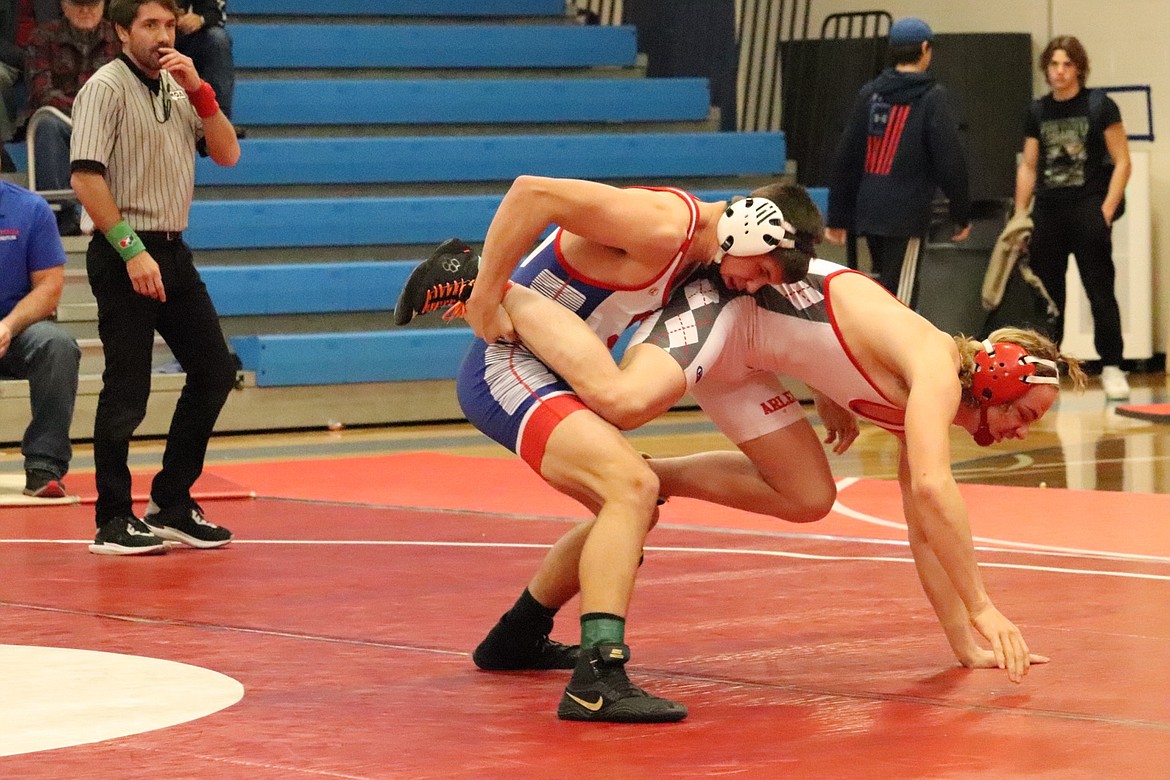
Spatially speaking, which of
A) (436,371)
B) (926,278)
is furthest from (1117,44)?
(436,371)

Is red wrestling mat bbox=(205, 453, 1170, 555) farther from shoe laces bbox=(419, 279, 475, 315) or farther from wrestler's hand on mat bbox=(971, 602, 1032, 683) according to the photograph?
shoe laces bbox=(419, 279, 475, 315)

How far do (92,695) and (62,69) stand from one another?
6.50 metres

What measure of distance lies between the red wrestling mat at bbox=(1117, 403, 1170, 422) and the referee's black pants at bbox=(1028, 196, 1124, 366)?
51 cm

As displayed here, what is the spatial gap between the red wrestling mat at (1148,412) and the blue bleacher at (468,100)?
358 centimetres

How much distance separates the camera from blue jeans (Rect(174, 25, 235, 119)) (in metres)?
9.18

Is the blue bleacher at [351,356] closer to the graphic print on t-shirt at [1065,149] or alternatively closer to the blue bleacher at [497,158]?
the blue bleacher at [497,158]

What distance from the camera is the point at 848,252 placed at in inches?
379

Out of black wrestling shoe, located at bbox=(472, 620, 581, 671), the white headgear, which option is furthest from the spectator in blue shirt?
the white headgear

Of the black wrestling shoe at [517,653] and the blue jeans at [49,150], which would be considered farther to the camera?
the blue jeans at [49,150]

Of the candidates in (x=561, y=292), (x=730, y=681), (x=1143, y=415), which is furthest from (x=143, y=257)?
(x=1143, y=415)

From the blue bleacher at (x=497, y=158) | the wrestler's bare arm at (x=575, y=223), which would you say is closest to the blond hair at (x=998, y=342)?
the wrestler's bare arm at (x=575, y=223)

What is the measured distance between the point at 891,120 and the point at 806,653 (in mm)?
5436

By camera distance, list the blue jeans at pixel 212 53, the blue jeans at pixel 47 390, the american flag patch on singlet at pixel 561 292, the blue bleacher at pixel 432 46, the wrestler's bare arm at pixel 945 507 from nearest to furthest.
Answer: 1. the wrestler's bare arm at pixel 945 507
2. the american flag patch on singlet at pixel 561 292
3. the blue jeans at pixel 47 390
4. the blue jeans at pixel 212 53
5. the blue bleacher at pixel 432 46

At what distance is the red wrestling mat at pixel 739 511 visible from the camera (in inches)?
215
